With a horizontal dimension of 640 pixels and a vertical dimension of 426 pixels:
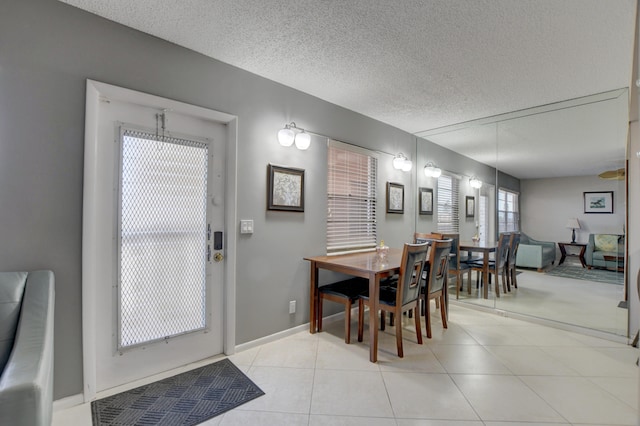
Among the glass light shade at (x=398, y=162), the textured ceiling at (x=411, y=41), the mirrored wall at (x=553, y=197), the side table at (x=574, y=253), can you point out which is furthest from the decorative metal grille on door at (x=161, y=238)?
the side table at (x=574, y=253)

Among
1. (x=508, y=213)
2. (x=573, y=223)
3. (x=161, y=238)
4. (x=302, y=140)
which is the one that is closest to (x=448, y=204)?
(x=508, y=213)

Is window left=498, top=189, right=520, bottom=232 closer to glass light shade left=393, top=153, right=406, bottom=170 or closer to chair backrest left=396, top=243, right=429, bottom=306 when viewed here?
glass light shade left=393, top=153, right=406, bottom=170

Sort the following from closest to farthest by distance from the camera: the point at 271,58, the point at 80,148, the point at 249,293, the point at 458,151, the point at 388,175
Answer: the point at 80,148, the point at 271,58, the point at 249,293, the point at 388,175, the point at 458,151

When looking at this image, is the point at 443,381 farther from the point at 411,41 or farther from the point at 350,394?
the point at 411,41

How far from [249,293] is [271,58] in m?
2.12

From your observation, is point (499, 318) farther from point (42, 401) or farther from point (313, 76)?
point (42, 401)

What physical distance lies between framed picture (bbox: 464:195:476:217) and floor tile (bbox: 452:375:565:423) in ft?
8.60

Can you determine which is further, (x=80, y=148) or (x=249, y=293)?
(x=249, y=293)

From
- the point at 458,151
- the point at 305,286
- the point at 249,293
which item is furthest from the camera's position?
the point at 458,151

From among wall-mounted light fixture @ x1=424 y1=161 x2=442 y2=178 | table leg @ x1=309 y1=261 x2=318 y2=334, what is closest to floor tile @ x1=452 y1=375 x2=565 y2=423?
table leg @ x1=309 y1=261 x2=318 y2=334

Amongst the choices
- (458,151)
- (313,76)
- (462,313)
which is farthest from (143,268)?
(458,151)

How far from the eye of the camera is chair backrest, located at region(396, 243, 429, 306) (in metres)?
2.50

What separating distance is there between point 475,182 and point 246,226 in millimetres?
3603

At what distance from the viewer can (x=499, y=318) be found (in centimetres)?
352
